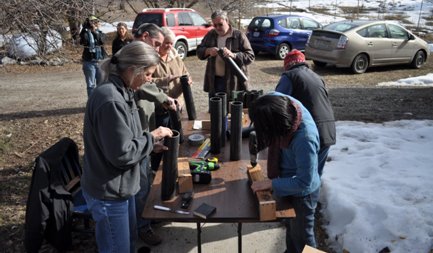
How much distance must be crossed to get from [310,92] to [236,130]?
619 mm

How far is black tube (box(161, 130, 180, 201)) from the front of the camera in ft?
7.34

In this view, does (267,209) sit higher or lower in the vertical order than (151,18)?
Result: lower

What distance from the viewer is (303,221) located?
244 centimetres

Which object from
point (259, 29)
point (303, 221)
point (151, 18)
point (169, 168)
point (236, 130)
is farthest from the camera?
point (259, 29)

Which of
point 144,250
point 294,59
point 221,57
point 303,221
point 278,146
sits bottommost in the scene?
point 144,250

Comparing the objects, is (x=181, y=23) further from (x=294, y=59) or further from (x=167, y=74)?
(x=294, y=59)

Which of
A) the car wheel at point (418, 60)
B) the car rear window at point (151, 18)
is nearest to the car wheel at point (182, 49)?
the car rear window at point (151, 18)

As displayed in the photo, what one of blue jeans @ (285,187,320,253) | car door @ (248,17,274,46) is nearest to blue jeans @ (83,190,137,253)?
blue jeans @ (285,187,320,253)

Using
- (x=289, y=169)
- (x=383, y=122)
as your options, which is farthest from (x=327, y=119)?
(x=383, y=122)

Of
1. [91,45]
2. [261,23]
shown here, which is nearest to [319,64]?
[261,23]

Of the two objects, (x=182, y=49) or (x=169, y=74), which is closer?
(x=169, y=74)

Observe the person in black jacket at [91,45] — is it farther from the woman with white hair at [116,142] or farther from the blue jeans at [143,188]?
the woman with white hair at [116,142]

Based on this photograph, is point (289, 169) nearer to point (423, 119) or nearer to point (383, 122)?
point (383, 122)

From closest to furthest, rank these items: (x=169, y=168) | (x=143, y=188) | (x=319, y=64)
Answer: (x=169, y=168) < (x=143, y=188) < (x=319, y=64)
